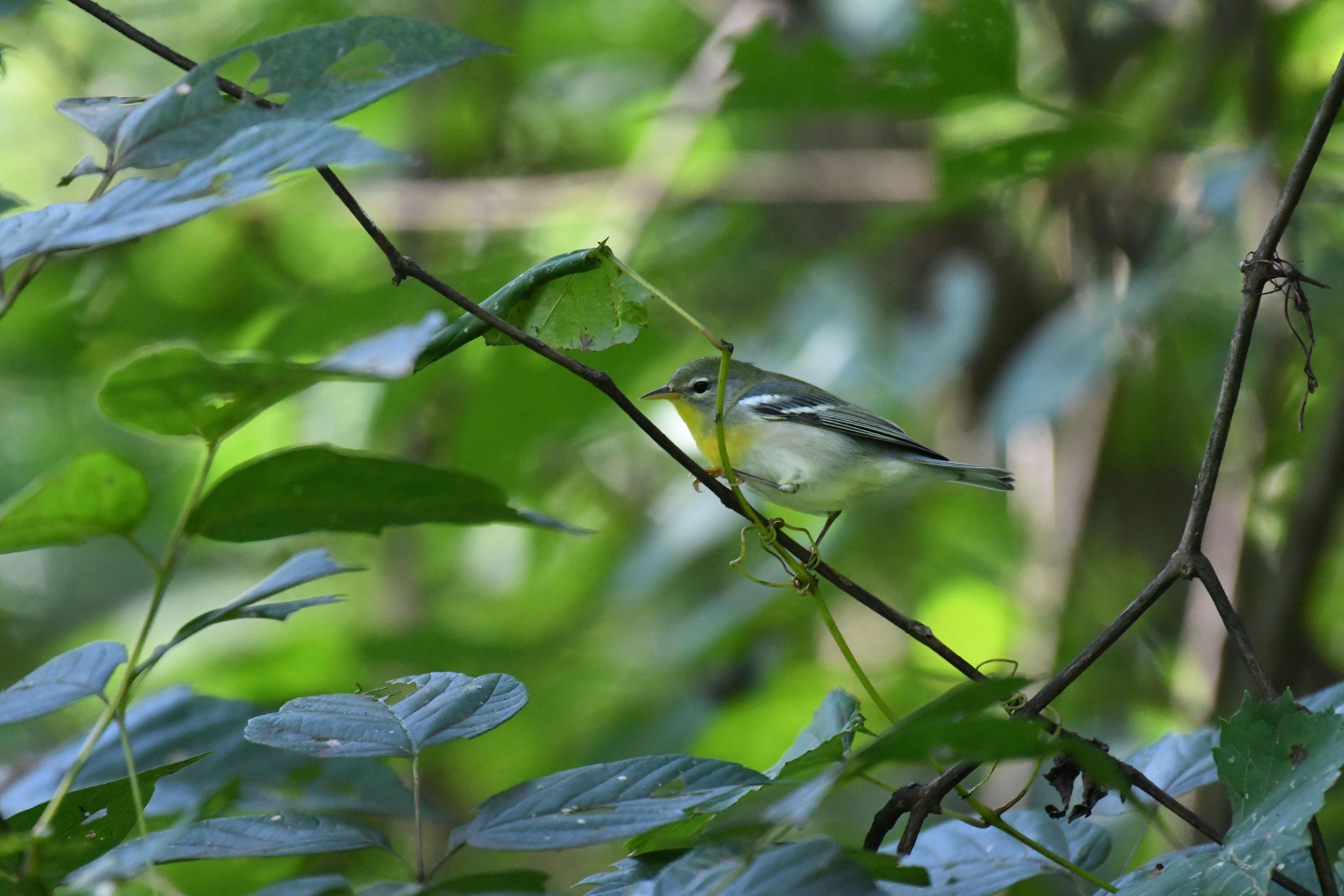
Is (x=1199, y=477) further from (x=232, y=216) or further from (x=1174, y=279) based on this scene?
(x=232, y=216)

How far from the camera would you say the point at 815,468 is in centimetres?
330

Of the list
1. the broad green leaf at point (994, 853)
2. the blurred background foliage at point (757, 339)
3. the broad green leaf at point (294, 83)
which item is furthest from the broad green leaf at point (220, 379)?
the blurred background foliage at point (757, 339)

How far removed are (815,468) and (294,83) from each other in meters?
2.35

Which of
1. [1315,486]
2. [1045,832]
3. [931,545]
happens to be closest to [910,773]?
[931,545]

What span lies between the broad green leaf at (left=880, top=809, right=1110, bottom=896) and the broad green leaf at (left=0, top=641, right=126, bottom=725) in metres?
0.91

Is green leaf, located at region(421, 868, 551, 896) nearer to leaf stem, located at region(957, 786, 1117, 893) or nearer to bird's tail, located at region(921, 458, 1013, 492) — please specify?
leaf stem, located at region(957, 786, 1117, 893)

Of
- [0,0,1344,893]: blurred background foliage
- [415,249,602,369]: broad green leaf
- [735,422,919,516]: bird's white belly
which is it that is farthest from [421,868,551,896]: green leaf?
[735,422,919,516]: bird's white belly

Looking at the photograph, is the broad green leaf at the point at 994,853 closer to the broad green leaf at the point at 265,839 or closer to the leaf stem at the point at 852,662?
the leaf stem at the point at 852,662

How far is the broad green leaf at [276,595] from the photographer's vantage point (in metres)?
1.09

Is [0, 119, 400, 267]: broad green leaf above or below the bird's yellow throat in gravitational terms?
above

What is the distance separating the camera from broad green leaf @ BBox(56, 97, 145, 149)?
116 cm

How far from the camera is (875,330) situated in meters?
4.18

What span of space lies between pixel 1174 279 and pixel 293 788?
2.97m

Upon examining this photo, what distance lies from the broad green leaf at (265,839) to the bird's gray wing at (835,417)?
2472 mm
